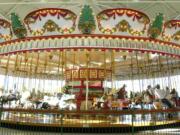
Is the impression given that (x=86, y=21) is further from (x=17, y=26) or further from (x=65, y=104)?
(x=65, y=104)

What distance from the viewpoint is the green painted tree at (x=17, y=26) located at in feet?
24.7

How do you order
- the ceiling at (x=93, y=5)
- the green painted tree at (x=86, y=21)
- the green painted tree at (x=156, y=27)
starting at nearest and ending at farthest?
the green painted tree at (x=86, y=21), the green painted tree at (x=156, y=27), the ceiling at (x=93, y=5)

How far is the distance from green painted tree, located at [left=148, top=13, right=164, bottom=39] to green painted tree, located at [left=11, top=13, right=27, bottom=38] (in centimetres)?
361

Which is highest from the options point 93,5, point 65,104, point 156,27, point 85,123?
point 93,5

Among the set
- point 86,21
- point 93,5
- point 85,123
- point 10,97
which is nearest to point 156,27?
point 86,21

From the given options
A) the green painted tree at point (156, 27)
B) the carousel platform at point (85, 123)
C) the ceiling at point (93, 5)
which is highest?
the ceiling at point (93, 5)

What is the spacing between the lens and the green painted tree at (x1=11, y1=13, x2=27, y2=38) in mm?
7535

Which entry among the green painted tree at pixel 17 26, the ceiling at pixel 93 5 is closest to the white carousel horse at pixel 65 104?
the green painted tree at pixel 17 26

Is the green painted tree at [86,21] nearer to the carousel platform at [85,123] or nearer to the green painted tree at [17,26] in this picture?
the green painted tree at [17,26]

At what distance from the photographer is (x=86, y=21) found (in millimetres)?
7211

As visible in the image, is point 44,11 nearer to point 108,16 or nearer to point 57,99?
point 108,16

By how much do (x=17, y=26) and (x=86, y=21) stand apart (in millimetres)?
2019

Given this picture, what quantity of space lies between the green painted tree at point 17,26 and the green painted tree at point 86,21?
5.37ft

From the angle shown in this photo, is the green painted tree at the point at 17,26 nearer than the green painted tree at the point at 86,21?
No
